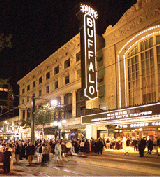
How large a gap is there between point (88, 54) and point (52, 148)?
432 inches

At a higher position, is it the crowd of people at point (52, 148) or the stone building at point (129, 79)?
the stone building at point (129, 79)

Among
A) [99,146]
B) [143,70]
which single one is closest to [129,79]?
[143,70]

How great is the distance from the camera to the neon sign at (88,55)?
2797 cm

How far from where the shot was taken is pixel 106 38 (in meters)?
31.7

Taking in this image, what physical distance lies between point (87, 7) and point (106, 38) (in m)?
4.77

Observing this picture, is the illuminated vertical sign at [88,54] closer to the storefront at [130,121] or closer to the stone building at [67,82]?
the storefront at [130,121]

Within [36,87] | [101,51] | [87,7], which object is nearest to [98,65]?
[101,51]

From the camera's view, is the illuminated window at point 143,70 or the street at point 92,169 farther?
the illuminated window at point 143,70

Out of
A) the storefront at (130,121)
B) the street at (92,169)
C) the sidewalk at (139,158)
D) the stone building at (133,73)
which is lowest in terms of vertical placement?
the sidewalk at (139,158)

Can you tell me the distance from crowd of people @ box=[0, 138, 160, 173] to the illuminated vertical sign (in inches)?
220

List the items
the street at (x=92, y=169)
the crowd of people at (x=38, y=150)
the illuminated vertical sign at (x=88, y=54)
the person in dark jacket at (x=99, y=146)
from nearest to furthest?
the street at (x=92, y=169)
the crowd of people at (x=38, y=150)
the person in dark jacket at (x=99, y=146)
the illuminated vertical sign at (x=88, y=54)

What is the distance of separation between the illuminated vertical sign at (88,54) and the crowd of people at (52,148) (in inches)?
220

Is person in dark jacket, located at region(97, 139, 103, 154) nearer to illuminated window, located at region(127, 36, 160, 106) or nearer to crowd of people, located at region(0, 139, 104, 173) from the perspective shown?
crowd of people, located at region(0, 139, 104, 173)

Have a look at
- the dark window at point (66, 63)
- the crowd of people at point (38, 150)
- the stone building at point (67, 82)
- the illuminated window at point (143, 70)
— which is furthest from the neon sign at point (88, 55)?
the dark window at point (66, 63)
